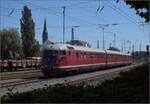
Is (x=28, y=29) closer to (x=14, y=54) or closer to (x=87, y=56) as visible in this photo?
(x=14, y=54)

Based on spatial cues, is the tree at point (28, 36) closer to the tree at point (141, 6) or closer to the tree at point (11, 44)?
the tree at point (11, 44)

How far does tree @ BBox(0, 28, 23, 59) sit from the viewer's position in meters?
106

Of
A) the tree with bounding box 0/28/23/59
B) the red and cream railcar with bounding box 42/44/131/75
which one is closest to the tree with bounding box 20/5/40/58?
the tree with bounding box 0/28/23/59

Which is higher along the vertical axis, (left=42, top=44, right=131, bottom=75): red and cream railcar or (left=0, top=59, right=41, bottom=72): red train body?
(left=42, top=44, right=131, bottom=75): red and cream railcar

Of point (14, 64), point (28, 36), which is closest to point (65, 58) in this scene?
point (14, 64)

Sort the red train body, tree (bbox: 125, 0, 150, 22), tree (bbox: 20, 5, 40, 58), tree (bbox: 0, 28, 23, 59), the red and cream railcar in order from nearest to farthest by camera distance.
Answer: tree (bbox: 125, 0, 150, 22)
the red and cream railcar
the red train body
tree (bbox: 0, 28, 23, 59)
tree (bbox: 20, 5, 40, 58)

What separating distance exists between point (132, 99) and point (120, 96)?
1.92 feet

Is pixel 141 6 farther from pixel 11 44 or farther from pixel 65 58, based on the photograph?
pixel 11 44

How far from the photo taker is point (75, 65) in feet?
139

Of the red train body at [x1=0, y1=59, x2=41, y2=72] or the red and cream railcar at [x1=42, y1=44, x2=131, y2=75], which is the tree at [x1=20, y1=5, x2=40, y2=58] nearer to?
the red train body at [x1=0, y1=59, x2=41, y2=72]

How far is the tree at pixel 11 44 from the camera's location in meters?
106

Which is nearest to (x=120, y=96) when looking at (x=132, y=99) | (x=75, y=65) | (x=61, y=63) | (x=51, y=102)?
(x=132, y=99)

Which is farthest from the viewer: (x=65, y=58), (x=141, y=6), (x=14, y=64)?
(x=14, y=64)

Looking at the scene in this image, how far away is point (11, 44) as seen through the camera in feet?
358
